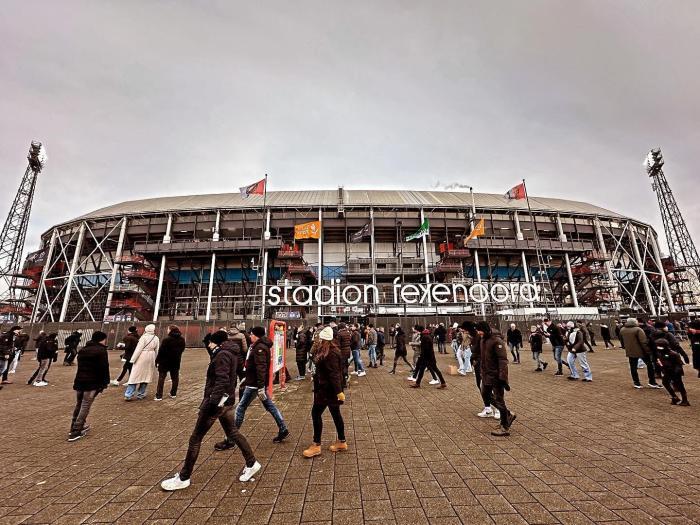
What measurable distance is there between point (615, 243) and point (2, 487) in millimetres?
60123

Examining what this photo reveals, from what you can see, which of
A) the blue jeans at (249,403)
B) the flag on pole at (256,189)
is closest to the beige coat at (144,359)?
the blue jeans at (249,403)

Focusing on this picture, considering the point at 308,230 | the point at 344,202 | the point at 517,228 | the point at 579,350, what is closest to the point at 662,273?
the point at 517,228

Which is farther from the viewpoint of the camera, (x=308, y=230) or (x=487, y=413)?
(x=308, y=230)

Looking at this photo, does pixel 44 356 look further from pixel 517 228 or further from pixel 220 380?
pixel 517 228

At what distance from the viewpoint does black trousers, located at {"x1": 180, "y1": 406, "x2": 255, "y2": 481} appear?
3.73 meters

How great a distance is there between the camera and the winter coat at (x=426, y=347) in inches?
354

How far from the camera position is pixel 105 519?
308 centimetres

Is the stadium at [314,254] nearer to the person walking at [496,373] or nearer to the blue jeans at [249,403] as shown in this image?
the person walking at [496,373]

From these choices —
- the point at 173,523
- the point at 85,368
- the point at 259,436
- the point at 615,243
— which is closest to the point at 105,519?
the point at 173,523

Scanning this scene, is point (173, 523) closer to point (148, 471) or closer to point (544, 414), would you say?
point (148, 471)

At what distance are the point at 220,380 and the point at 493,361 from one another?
475cm

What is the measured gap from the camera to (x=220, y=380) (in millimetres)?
3973

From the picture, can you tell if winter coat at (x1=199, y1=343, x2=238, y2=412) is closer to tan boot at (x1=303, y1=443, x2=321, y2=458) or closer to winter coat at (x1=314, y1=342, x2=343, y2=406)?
winter coat at (x1=314, y1=342, x2=343, y2=406)

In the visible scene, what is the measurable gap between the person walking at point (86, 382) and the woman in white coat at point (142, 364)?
269 cm
